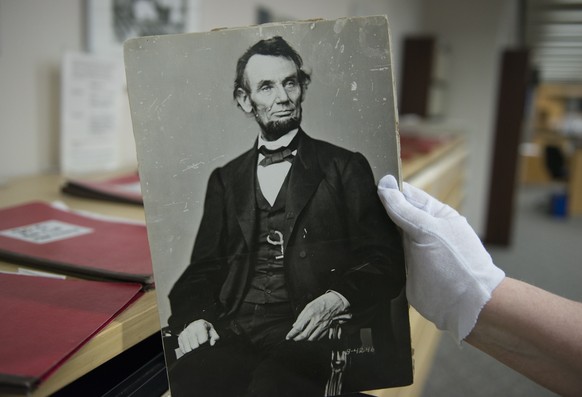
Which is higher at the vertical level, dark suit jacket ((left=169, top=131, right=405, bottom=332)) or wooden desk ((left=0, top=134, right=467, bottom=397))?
dark suit jacket ((left=169, top=131, right=405, bottom=332))

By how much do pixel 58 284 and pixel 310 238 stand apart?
0.30 meters

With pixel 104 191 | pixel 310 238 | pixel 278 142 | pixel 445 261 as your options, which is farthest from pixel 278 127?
pixel 104 191

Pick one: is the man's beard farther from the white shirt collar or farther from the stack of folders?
the stack of folders

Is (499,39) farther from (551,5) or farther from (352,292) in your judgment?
Result: (352,292)

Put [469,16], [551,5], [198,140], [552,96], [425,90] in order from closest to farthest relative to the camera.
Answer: [198,140] → [425,90] → [469,16] → [551,5] → [552,96]

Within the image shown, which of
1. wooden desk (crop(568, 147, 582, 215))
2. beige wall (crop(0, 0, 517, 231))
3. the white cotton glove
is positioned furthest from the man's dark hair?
wooden desk (crop(568, 147, 582, 215))

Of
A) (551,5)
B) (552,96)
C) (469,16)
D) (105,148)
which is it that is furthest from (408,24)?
(552,96)

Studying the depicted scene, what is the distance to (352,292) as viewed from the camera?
572 mm

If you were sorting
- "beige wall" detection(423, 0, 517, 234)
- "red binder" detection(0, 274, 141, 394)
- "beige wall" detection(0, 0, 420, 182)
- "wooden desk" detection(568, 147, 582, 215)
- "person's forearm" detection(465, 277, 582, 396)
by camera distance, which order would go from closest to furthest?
"red binder" detection(0, 274, 141, 394) → "person's forearm" detection(465, 277, 582, 396) → "beige wall" detection(0, 0, 420, 182) → "beige wall" detection(423, 0, 517, 234) → "wooden desk" detection(568, 147, 582, 215)

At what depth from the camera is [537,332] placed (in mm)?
546

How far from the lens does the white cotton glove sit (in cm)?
56

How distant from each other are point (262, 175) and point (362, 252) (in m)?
0.15

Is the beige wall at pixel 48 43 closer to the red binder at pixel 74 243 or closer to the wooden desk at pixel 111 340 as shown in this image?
the red binder at pixel 74 243

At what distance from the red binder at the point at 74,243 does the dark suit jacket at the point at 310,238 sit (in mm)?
89
